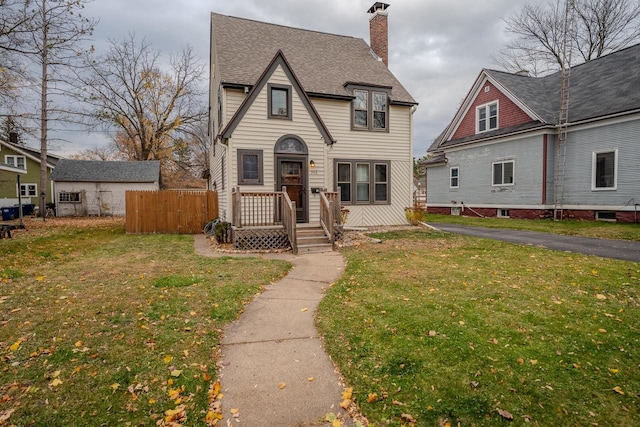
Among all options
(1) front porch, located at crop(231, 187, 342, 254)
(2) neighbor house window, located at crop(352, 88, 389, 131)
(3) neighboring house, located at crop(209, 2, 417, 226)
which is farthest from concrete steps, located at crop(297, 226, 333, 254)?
(2) neighbor house window, located at crop(352, 88, 389, 131)

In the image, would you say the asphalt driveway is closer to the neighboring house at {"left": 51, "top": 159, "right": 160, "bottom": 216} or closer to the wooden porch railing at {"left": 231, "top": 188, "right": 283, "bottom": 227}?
the wooden porch railing at {"left": 231, "top": 188, "right": 283, "bottom": 227}

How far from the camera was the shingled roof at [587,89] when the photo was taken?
14773 millimetres

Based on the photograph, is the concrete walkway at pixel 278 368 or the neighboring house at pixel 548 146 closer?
the concrete walkway at pixel 278 368

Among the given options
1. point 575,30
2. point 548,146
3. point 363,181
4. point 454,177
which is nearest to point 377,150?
point 363,181

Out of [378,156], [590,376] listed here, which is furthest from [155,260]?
[378,156]

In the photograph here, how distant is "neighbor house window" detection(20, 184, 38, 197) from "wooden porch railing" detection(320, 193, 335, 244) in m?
30.2

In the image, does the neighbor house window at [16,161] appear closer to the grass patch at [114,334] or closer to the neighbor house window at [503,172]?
the grass patch at [114,334]

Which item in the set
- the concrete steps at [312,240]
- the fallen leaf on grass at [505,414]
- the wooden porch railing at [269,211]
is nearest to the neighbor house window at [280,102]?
the wooden porch railing at [269,211]

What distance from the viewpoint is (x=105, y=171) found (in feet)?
88.9

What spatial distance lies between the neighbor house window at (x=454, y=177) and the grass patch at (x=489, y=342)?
15.7 metres

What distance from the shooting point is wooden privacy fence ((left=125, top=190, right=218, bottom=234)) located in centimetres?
1426

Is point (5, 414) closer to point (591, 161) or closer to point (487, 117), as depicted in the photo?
point (591, 161)

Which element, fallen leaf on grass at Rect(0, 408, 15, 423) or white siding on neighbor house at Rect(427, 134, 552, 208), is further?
white siding on neighbor house at Rect(427, 134, 552, 208)

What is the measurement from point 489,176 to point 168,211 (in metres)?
17.2
